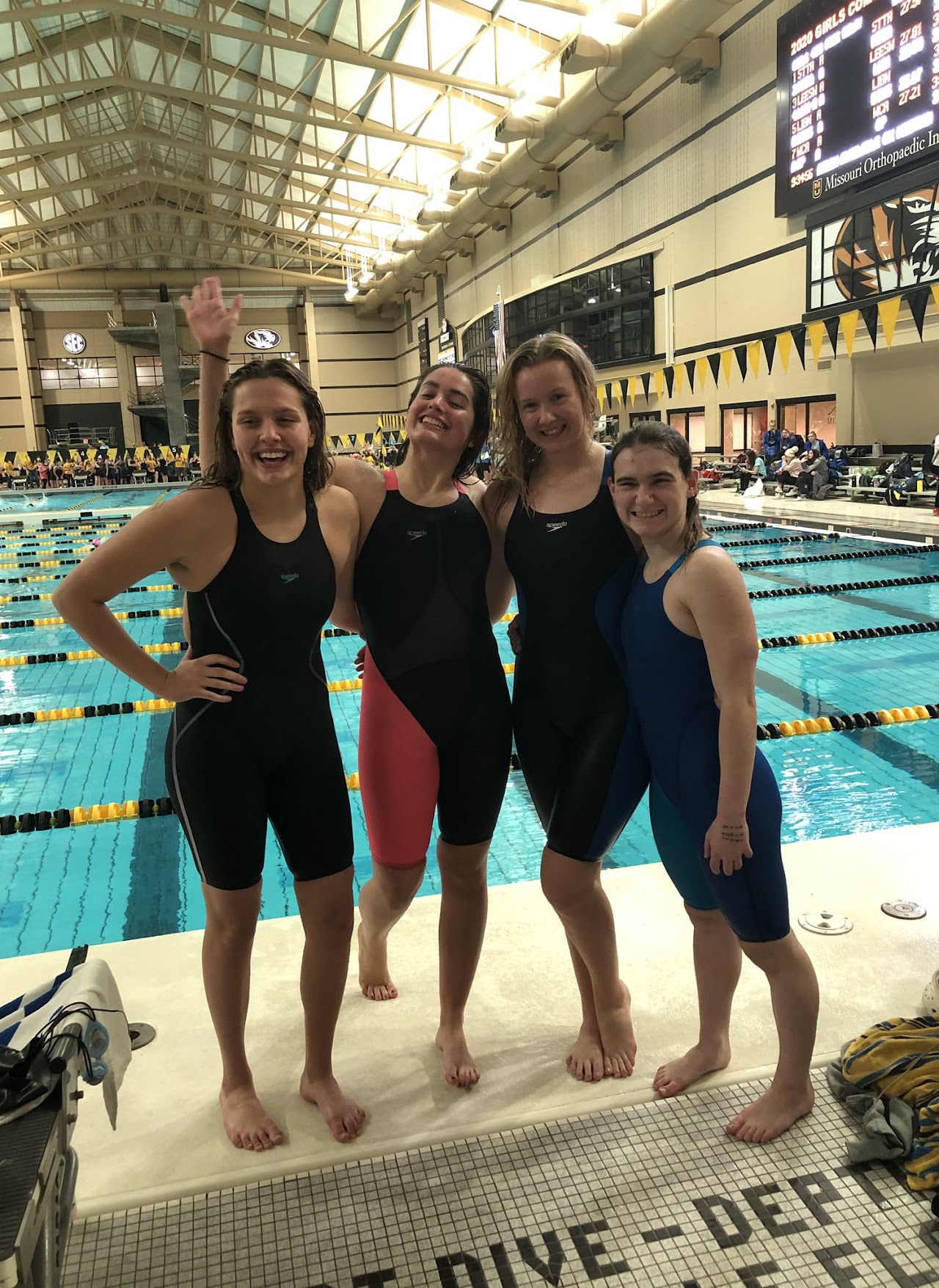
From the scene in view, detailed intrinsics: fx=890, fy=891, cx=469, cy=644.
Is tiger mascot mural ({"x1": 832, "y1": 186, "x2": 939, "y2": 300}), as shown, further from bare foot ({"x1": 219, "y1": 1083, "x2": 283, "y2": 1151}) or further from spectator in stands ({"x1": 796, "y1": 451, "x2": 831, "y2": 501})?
bare foot ({"x1": 219, "y1": 1083, "x2": 283, "y2": 1151})

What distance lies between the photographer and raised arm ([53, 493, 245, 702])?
1705mm

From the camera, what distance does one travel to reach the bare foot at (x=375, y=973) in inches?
91.0

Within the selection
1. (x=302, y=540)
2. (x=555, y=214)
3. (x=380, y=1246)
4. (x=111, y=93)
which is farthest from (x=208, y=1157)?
(x=111, y=93)

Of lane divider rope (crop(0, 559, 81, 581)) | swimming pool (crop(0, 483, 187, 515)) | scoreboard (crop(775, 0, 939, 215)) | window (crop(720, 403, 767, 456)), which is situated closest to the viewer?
scoreboard (crop(775, 0, 939, 215))

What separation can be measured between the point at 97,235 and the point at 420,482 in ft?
113

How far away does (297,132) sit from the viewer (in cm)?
2198

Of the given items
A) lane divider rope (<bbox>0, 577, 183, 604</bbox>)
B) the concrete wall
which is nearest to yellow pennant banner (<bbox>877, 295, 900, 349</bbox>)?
lane divider rope (<bbox>0, 577, 183, 604</bbox>)

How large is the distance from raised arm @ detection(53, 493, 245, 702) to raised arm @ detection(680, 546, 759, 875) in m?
0.91

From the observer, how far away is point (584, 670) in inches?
76.2

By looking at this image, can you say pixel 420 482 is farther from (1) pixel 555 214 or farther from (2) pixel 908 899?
(1) pixel 555 214

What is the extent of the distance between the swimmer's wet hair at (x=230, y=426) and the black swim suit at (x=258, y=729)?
79mm

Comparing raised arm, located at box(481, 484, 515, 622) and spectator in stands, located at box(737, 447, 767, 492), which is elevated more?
spectator in stands, located at box(737, 447, 767, 492)

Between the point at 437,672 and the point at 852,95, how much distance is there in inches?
539

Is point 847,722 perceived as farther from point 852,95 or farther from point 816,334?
point 852,95
